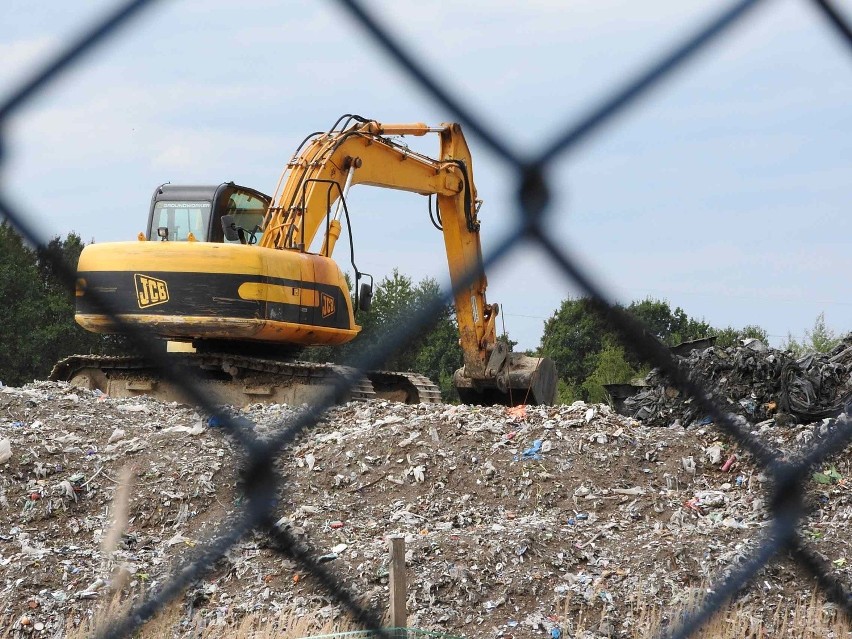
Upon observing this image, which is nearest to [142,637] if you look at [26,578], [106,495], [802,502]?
[26,578]

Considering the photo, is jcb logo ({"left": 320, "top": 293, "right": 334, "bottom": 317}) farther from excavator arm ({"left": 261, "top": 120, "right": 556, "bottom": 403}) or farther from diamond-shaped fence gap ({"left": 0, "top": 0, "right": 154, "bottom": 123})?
diamond-shaped fence gap ({"left": 0, "top": 0, "right": 154, "bottom": 123})

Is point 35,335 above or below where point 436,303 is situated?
above

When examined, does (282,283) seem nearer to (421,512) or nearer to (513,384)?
(421,512)

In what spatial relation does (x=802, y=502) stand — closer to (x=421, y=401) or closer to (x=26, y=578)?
(x=26, y=578)

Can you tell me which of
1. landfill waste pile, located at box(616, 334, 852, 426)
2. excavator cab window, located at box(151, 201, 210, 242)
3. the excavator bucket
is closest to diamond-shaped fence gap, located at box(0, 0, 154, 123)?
landfill waste pile, located at box(616, 334, 852, 426)

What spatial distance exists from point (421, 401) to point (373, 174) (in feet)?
8.71

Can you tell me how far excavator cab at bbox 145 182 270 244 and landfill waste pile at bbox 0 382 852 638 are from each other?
5.52ft

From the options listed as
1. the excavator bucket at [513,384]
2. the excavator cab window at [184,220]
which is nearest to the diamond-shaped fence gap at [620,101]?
the excavator cab window at [184,220]

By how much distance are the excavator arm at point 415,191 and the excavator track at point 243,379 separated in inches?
28.5

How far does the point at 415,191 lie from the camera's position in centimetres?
949

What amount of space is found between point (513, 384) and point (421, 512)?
4.15 meters

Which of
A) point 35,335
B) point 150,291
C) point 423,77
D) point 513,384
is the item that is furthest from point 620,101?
point 35,335

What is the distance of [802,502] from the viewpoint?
1.32 meters

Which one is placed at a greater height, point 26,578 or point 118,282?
point 118,282
